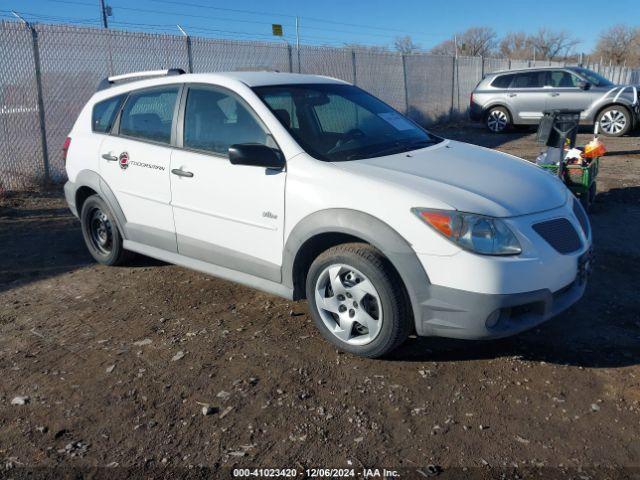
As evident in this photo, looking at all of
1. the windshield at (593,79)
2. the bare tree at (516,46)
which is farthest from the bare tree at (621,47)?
the windshield at (593,79)

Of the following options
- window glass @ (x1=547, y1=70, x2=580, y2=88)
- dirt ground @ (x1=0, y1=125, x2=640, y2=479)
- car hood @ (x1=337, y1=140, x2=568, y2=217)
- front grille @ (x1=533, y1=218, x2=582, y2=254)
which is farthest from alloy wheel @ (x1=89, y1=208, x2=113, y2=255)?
window glass @ (x1=547, y1=70, x2=580, y2=88)

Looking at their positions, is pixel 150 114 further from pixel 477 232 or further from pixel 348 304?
pixel 477 232

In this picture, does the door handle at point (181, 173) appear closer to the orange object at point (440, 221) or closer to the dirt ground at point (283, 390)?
the dirt ground at point (283, 390)

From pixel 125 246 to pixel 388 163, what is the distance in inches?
101

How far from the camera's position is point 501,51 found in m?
70.6

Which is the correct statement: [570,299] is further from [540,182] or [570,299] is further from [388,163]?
[388,163]

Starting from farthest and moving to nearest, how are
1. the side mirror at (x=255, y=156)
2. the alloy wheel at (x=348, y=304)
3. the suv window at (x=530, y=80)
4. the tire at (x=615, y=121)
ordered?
the suv window at (x=530, y=80)
the tire at (x=615, y=121)
the side mirror at (x=255, y=156)
the alloy wheel at (x=348, y=304)

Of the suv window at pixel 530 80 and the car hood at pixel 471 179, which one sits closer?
the car hood at pixel 471 179

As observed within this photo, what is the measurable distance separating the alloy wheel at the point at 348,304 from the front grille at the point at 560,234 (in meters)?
1.02

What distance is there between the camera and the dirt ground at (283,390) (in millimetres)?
2805

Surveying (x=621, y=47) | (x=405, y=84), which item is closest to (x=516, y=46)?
(x=621, y=47)

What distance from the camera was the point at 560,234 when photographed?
349cm

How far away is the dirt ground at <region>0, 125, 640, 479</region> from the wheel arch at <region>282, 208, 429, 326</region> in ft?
1.62

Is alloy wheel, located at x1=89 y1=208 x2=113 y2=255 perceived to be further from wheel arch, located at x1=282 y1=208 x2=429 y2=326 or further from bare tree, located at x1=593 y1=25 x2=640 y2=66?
bare tree, located at x1=593 y1=25 x2=640 y2=66
